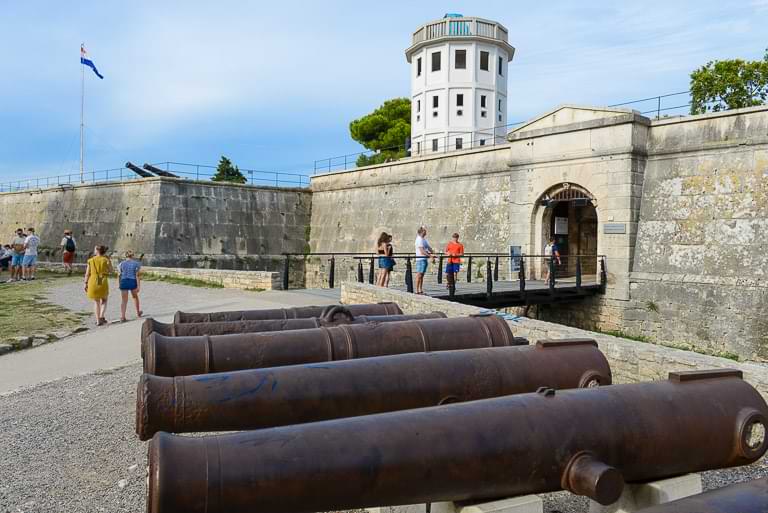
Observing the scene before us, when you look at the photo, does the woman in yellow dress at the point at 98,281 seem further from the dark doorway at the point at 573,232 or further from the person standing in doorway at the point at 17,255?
the dark doorway at the point at 573,232

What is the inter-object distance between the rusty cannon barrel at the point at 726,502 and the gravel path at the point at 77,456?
5.23 ft

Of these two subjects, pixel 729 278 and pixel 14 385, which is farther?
pixel 729 278

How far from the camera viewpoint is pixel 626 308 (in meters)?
14.0

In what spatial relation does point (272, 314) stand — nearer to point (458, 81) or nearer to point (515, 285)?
point (515, 285)

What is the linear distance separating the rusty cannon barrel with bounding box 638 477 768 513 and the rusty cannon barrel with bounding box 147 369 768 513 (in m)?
0.36

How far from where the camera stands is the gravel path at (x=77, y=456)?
3725 mm

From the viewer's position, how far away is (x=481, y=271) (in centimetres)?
1739

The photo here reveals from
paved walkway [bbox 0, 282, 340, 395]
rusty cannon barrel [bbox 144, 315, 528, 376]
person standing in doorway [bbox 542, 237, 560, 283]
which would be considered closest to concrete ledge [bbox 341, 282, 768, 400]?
rusty cannon barrel [bbox 144, 315, 528, 376]

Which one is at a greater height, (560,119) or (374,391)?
(560,119)

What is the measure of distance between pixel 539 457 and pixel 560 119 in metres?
14.6

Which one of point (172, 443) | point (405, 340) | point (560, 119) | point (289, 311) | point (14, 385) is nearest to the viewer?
point (172, 443)

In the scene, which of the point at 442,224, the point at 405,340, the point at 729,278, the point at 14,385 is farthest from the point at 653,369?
the point at 442,224

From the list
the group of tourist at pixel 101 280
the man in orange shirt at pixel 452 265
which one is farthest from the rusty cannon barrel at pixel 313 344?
the man in orange shirt at pixel 452 265

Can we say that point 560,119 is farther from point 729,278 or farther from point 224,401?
point 224,401
